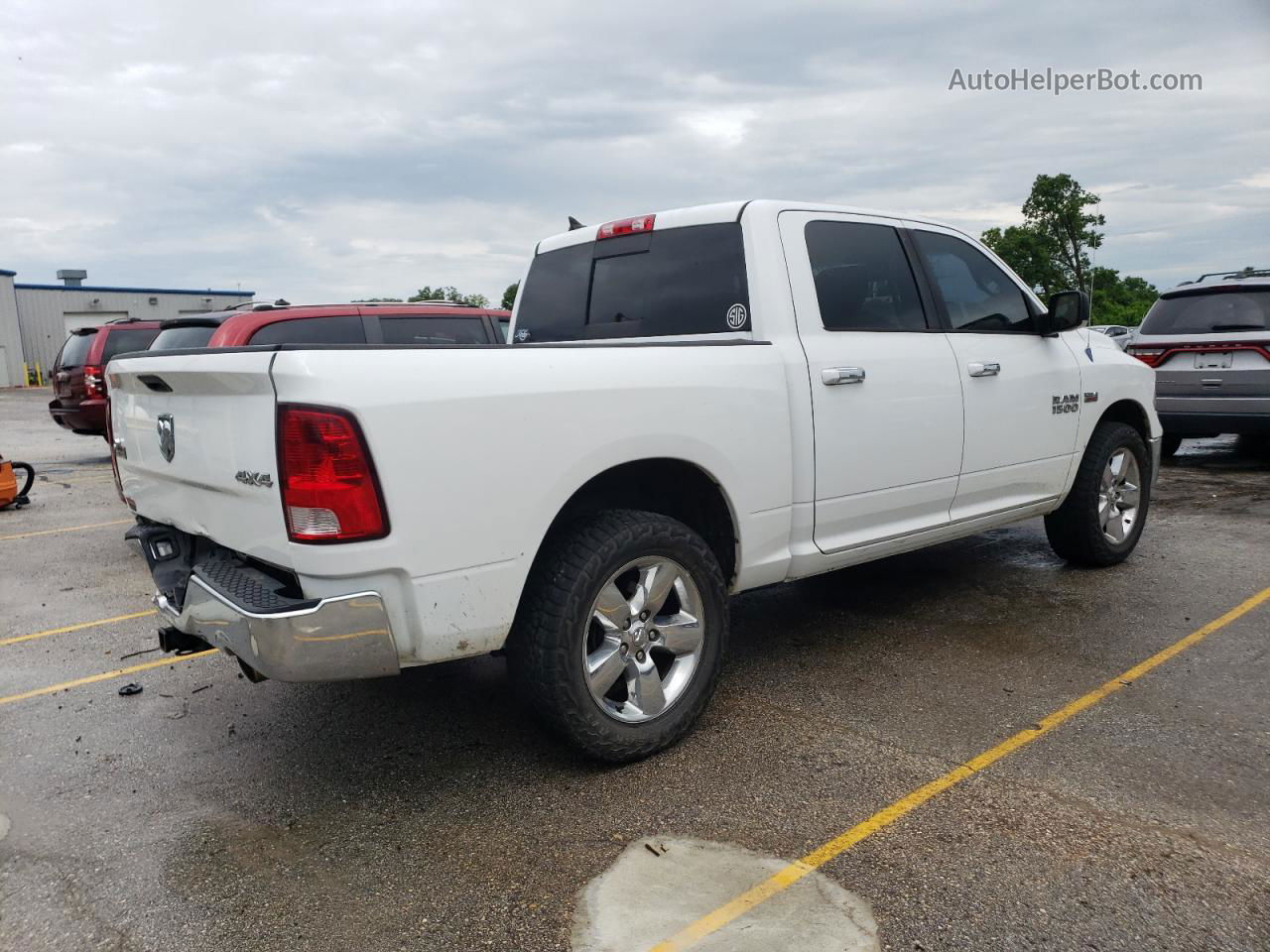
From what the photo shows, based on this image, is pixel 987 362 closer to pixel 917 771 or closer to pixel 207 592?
pixel 917 771

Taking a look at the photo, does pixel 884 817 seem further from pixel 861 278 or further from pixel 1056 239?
pixel 1056 239

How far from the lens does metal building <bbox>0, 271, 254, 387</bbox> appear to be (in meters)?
41.9

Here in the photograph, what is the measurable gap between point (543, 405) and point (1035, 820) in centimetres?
188

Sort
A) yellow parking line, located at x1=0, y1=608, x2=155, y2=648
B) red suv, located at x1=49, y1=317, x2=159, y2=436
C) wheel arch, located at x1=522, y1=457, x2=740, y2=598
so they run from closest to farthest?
wheel arch, located at x1=522, y1=457, x2=740, y2=598 < yellow parking line, located at x1=0, y1=608, x2=155, y2=648 < red suv, located at x1=49, y1=317, x2=159, y2=436

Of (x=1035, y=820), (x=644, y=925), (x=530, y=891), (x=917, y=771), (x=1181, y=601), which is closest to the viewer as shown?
(x=644, y=925)

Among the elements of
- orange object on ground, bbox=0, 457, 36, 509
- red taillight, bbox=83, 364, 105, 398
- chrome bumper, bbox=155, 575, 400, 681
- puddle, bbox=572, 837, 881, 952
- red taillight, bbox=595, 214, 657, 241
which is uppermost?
red taillight, bbox=595, 214, 657, 241

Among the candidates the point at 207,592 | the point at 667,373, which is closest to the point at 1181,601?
the point at 667,373

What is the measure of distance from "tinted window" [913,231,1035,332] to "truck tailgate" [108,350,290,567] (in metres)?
3.07

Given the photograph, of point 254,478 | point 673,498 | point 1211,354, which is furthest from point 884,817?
point 1211,354

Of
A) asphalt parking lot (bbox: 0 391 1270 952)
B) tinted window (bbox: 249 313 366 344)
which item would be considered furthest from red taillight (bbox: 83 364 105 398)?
asphalt parking lot (bbox: 0 391 1270 952)

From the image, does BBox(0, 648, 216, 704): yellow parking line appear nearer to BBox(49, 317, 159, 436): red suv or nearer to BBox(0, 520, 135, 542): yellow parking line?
BBox(0, 520, 135, 542): yellow parking line

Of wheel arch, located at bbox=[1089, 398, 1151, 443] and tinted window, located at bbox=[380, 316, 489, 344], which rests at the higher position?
tinted window, located at bbox=[380, 316, 489, 344]

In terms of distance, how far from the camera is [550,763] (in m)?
3.37

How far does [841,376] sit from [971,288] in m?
1.32
